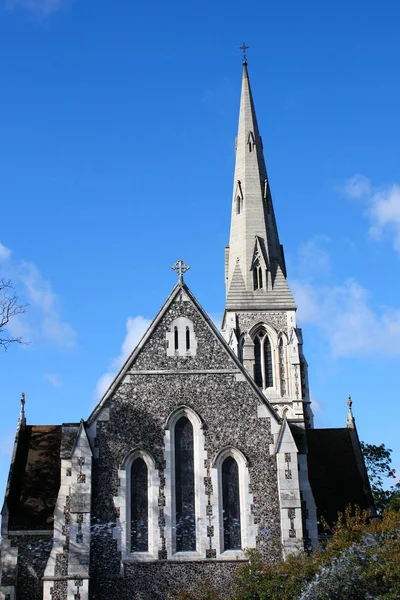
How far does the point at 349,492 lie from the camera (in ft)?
82.0

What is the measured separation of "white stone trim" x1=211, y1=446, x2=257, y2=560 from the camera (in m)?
20.8

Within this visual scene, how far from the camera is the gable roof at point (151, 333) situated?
21938mm

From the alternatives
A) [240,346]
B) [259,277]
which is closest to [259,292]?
[259,277]

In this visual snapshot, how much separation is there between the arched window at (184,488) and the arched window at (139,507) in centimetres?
77

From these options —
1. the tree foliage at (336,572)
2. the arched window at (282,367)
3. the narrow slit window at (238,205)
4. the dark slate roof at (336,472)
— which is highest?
the narrow slit window at (238,205)

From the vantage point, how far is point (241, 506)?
69.5ft

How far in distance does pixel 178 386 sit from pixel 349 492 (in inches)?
262

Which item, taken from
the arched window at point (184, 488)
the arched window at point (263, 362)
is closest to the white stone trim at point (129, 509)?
the arched window at point (184, 488)

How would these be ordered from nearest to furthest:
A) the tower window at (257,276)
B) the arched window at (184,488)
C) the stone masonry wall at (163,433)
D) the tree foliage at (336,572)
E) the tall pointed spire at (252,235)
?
the tree foliage at (336,572)
the stone masonry wall at (163,433)
the arched window at (184,488)
the tall pointed spire at (252,235)
the tower window at (257,276)

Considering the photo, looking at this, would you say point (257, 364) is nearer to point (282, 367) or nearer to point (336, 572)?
point (282, 367)

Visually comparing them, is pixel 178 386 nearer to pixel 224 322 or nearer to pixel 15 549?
pixel 15 549

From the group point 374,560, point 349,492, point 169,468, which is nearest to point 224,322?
point 349,492

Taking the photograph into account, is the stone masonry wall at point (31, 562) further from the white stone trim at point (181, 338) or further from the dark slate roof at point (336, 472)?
the dark slate roof at point (336, 472)

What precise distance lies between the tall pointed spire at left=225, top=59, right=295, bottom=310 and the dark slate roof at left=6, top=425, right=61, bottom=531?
28270mm
